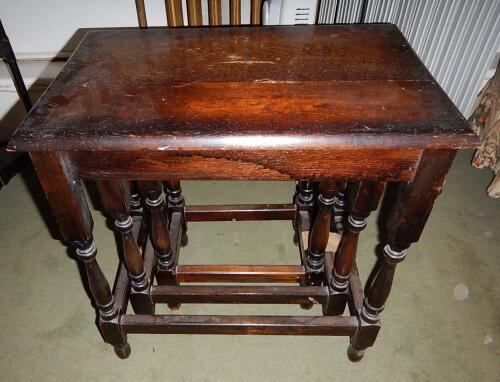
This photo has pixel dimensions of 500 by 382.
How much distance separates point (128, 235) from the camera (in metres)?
1.00

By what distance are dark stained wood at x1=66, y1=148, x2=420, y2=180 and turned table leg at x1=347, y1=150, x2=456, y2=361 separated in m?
0.03

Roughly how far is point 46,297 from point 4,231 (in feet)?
1.47

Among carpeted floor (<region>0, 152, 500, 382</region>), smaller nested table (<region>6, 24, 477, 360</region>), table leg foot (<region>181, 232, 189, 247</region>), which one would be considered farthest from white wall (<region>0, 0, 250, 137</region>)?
table leg foot (<region>181, 232, 189, 247</region>)

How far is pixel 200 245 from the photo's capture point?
1.56 meters

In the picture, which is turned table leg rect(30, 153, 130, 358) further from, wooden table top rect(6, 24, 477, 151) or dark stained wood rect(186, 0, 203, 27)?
dark stained wood rect(186, 0, 203, 27)

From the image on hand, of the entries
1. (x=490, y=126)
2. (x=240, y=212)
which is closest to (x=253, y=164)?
(x=240, y=212)

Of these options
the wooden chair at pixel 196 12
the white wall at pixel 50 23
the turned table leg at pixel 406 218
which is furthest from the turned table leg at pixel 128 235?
the white wall at pixel 50 23

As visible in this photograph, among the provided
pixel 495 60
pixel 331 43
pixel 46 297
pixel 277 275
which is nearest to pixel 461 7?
pixel 495 60

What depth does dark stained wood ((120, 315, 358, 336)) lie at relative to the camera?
1.06 metres

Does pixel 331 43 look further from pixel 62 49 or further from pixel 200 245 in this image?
pixel 62 49

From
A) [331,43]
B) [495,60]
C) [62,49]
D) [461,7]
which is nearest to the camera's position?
[331,43]

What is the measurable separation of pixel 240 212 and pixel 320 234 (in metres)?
0.35

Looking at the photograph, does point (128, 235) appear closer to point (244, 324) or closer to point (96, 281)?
point (96, 281)

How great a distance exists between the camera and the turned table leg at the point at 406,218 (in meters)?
0.72
